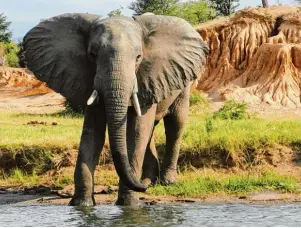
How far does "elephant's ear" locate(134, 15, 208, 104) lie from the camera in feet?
33.4

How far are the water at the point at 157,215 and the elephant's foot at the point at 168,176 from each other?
160 cm

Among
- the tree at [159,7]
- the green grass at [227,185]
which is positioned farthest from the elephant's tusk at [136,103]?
the tree at [159,7]

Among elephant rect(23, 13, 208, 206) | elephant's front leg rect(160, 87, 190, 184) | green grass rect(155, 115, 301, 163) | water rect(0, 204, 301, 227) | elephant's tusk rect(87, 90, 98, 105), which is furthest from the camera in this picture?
green grass rect(155, 115, 301, 163)

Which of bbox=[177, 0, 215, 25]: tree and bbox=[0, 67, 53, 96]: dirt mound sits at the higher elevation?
bbox=[177, 0, 215, 25]: tree

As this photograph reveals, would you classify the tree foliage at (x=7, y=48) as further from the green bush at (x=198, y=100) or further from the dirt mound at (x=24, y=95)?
the green bush at (x=198, y=100)

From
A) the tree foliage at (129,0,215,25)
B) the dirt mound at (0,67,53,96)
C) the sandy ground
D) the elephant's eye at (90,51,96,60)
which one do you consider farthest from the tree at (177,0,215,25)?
the elephant's eye at (90,51,96,60)

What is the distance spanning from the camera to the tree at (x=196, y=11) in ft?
141

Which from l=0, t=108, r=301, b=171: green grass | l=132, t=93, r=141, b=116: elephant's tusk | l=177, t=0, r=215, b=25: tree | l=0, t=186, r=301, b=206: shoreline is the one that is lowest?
l=0, t=186, r=301, b=206: shoreline

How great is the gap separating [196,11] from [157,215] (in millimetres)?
34629

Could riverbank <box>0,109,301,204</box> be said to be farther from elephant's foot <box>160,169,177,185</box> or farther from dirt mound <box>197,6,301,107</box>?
dirt mound <box>197,6,301,107</box>

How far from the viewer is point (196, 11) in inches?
1711

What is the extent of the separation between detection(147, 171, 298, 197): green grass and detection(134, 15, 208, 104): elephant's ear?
1461mm

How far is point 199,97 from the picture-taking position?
23312mm

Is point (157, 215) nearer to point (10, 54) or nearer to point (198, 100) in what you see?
point (198, 100)
